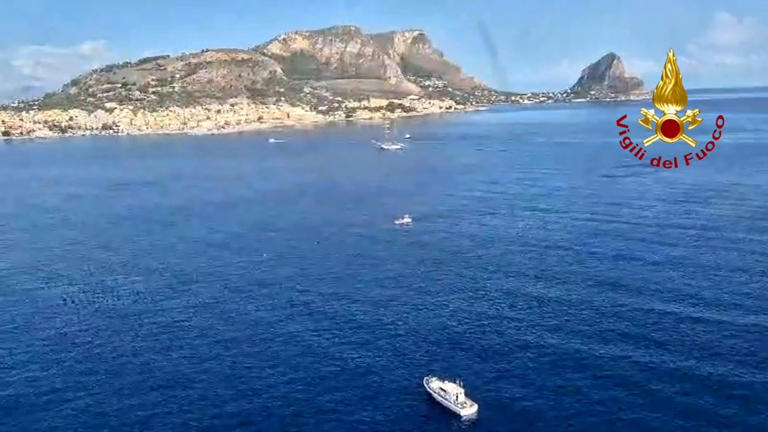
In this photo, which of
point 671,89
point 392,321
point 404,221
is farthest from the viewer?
point 404,221

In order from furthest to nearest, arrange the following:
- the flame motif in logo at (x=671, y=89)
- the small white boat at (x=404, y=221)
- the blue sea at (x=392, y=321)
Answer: the small white boat at (x=404, y=221) < the blue sea at (x=392, y=321) < the flame motif in logo at (x=671, y=89)

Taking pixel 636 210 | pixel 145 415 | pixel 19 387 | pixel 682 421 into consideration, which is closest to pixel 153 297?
pixel 19 387

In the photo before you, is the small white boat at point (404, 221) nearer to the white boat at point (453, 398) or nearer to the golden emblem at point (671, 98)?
the white boat at point (453, 398)

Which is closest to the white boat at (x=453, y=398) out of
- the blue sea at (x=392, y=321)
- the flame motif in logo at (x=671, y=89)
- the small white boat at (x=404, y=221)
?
the blue sea at (x=392, y=321)

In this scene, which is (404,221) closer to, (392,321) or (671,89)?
(392,321)

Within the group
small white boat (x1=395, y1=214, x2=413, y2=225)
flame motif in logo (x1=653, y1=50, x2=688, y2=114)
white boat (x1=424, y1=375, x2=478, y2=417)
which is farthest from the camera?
small white boat (x1=395, y1=214, x2=413, y2=225)

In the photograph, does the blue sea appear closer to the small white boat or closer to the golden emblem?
the small white boat

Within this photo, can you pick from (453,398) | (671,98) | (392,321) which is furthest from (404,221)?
(671,98)

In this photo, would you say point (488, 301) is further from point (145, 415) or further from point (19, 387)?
point (19, 387)

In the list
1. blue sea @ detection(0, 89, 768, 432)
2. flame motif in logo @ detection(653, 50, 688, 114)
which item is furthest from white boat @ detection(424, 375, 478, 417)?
flame motif in logo @ detection(653, 50, 688, 114)

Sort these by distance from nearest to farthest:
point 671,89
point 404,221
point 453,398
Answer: point 671,89, point 453,398, point 404,221
